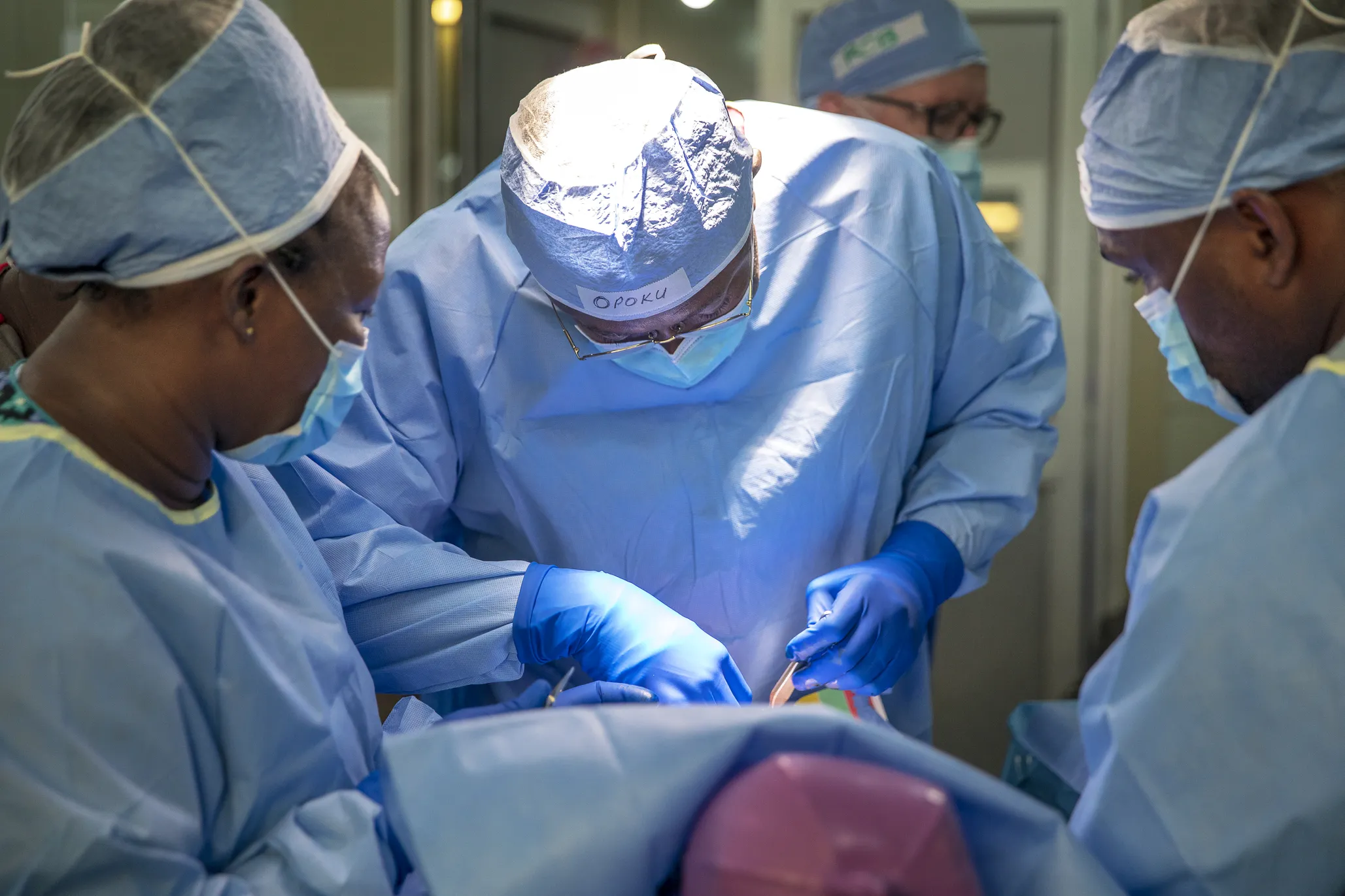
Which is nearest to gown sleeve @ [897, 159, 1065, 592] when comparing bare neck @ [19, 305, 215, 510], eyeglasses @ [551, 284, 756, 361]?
eyeglasses @ [551, 284, 756, 361]

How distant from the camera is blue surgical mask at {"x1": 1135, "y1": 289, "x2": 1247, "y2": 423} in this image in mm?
1180

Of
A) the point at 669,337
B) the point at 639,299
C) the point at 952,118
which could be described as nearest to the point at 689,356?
the point at 669,337

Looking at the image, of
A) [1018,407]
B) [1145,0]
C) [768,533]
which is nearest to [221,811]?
[768,533]

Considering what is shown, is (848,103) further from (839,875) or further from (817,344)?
(839,875)

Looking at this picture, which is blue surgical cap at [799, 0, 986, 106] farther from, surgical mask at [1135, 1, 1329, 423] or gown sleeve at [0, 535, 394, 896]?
gown sleeve at [0, 535, 394, 896]

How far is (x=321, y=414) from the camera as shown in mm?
1173

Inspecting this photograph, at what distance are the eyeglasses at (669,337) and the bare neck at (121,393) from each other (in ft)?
1.96

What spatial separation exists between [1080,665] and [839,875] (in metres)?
3.14

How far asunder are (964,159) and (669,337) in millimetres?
1300

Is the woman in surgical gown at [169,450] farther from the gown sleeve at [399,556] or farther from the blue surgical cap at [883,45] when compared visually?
the blue surgical cap at [883,45]

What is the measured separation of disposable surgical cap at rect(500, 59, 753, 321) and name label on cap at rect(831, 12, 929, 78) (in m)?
1.35

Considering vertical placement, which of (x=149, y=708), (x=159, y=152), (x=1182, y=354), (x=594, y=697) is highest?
(x=159, y=152)

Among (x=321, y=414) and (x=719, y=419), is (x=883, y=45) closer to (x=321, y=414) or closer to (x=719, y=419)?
(x=719, y=419)

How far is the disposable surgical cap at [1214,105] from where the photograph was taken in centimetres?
103
